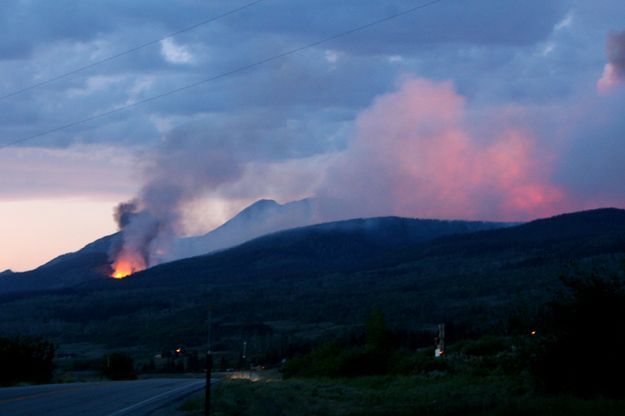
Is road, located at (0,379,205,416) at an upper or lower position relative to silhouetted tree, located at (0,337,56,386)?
lower

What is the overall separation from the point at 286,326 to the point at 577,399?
101 m

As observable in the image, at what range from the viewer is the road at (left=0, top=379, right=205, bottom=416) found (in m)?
25.8

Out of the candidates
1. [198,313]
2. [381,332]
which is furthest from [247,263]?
[381,332]

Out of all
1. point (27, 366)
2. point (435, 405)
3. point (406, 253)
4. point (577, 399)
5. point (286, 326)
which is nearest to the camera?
point (577, 399)

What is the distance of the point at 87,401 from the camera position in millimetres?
29891

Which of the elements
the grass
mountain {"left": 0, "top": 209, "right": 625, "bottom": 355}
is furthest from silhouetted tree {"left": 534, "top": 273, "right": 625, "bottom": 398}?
mountain {"left": 0, "top": 209, "right": 625, "bottom": 355}

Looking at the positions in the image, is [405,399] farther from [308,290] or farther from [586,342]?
[308,290]

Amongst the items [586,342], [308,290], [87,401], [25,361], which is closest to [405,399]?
[586,342]

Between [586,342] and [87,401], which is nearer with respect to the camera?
[586,342]

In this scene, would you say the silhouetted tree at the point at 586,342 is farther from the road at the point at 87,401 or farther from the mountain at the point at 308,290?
the mountain at the point at 308,290

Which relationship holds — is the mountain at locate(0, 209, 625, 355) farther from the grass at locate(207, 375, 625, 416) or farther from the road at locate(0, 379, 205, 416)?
the road at locate(0, 379, 205, 416)

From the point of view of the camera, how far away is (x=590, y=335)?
23438mm

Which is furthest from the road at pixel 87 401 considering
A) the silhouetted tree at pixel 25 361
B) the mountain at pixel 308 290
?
the mountain at pixel 308 290

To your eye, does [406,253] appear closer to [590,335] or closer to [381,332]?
[381,332]
